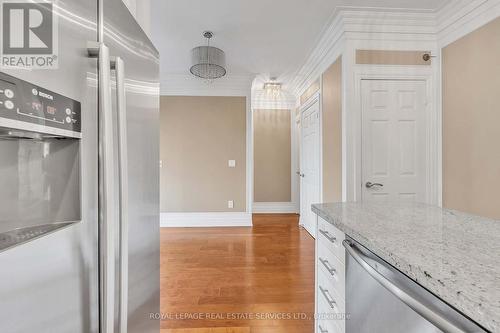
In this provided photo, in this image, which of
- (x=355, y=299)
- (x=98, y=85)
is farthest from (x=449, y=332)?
(x=98, y=85)

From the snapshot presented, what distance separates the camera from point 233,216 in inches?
179

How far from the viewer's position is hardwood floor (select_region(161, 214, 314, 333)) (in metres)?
1.88

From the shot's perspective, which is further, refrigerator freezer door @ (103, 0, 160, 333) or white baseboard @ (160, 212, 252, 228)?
white baseboard @ (160, 212, 252, 228)

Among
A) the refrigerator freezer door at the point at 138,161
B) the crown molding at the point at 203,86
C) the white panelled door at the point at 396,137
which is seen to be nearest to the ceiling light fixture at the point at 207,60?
the crown molding at the point at 203,86

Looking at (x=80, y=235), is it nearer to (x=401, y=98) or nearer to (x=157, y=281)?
(x=157, y=281)

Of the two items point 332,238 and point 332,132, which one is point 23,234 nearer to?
point 332,238

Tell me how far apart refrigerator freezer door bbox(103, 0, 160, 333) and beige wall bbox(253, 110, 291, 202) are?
15.2 feet

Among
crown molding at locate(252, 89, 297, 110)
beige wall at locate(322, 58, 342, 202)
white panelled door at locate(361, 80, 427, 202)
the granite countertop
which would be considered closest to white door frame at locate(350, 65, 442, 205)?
white panelled door at locate(361, 80, 427, 202)

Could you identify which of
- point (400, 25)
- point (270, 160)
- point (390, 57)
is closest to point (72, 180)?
point (390, 57)

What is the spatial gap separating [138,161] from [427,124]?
9.56 feet

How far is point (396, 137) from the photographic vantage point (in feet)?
8.61

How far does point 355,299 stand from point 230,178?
148 inches

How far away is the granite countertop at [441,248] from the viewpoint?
19.3 inches

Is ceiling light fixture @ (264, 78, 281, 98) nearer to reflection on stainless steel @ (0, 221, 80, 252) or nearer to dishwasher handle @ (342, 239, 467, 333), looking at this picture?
dishwasher handle @ (342, 239, 467, 333)
